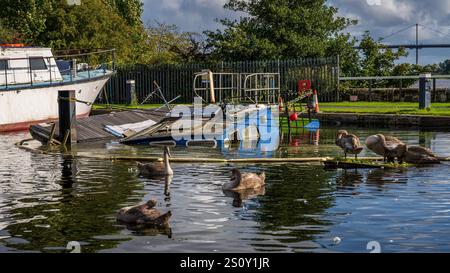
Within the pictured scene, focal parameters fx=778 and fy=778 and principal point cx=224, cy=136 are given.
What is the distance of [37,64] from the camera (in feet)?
130

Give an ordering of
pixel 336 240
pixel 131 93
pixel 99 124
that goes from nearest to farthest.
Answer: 1. pixel 336 240
2. pixel 99 124
3. pixel 131 93

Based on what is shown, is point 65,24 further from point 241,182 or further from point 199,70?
point 241,182

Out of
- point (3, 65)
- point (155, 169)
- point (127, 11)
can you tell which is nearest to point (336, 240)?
point (155, 169)

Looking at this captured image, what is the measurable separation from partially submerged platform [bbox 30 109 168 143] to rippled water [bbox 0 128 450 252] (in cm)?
608

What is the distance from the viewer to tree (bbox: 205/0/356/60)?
160ft

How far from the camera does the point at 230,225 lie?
42.0 feet

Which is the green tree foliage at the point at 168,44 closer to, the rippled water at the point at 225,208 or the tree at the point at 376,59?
the tree at the point at 376,59

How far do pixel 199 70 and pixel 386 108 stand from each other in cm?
1471

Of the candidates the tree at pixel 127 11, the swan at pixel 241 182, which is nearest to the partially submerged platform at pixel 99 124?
the swan at pixel 241 182

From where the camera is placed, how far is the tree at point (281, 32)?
1921 inches

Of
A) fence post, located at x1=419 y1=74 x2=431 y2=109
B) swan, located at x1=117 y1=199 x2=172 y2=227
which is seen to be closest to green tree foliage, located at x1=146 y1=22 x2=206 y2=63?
fence post, located at x1=419 y1=74 x2=431 y2=109

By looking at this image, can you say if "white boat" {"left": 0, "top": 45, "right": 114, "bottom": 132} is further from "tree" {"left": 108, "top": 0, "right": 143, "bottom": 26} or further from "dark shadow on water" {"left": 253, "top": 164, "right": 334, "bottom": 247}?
"tree" {"left": 108, "top": 0, "right": 143, "bottom": 26}

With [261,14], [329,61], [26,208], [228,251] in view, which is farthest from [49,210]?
[261,14]
